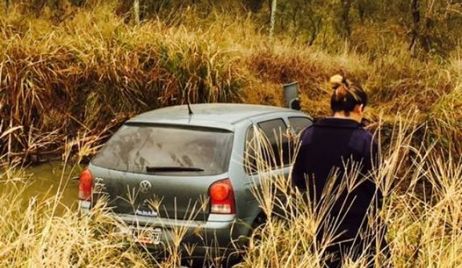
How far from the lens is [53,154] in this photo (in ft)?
37.1

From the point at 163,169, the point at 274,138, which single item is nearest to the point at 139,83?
the point at 274,138

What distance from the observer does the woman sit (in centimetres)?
504

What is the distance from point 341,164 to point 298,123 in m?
3.60

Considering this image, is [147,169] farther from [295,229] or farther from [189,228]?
[295,229]

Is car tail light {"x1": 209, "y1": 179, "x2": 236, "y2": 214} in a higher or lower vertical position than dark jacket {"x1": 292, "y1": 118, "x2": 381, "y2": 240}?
lower

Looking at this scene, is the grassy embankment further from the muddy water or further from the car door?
the car door

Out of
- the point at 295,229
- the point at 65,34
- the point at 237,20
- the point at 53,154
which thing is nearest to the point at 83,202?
the point at 295,229

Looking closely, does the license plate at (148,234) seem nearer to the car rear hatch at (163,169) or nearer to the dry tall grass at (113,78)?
the car rear hatch at (163,169)

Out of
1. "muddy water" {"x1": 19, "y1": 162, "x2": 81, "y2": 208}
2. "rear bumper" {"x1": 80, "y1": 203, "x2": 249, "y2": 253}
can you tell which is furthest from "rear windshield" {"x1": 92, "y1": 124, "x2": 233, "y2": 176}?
"muddy water" {"x1": 19, "y1": 162, "x2": 81, "y2": 208}

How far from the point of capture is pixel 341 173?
5086mm

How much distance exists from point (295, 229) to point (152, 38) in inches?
301

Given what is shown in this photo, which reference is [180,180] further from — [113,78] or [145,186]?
[113,78]

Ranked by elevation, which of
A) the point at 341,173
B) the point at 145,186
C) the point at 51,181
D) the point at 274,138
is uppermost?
the point at 341,173

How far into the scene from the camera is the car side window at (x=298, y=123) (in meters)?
8.46
